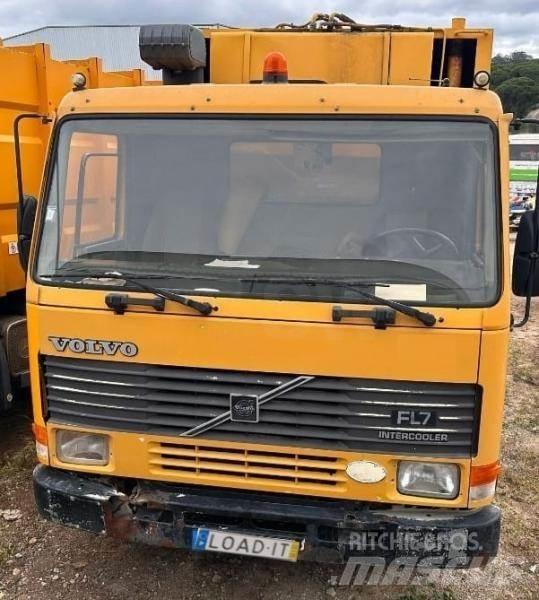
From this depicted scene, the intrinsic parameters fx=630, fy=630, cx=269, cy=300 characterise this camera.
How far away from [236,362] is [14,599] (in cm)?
181

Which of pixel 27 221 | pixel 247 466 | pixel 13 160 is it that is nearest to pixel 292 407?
pixel 247 466

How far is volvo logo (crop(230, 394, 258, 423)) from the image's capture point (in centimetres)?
276

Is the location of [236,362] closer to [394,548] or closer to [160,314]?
[160,314]

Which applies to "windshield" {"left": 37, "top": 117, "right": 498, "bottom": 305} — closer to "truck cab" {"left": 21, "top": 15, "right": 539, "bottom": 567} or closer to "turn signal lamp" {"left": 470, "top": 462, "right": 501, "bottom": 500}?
"truck cab" {"left": 21, "top": 15, "right": 539, "bottom": 567}

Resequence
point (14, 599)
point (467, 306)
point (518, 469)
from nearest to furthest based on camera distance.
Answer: point (467, 306) < point (14, 599) < point (518, 469)

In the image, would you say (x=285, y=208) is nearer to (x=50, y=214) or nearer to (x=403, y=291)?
(x=403, y=291)

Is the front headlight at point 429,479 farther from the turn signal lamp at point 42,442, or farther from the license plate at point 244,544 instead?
the turn signal lamp at point 42,442

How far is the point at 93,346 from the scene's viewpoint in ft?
9.37

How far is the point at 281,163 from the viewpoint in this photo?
115 inches

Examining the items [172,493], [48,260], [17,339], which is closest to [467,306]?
[172,493]

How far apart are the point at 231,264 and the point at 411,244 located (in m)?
0.80

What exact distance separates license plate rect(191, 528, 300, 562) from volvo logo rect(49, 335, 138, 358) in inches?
35.5

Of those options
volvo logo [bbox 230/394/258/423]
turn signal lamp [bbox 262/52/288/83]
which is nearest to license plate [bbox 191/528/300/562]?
volvo logo [bbox 230/394/258/423]

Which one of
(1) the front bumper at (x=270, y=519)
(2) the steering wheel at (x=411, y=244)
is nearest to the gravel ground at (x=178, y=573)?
(1) the front bumper at (x=270, y=519)
